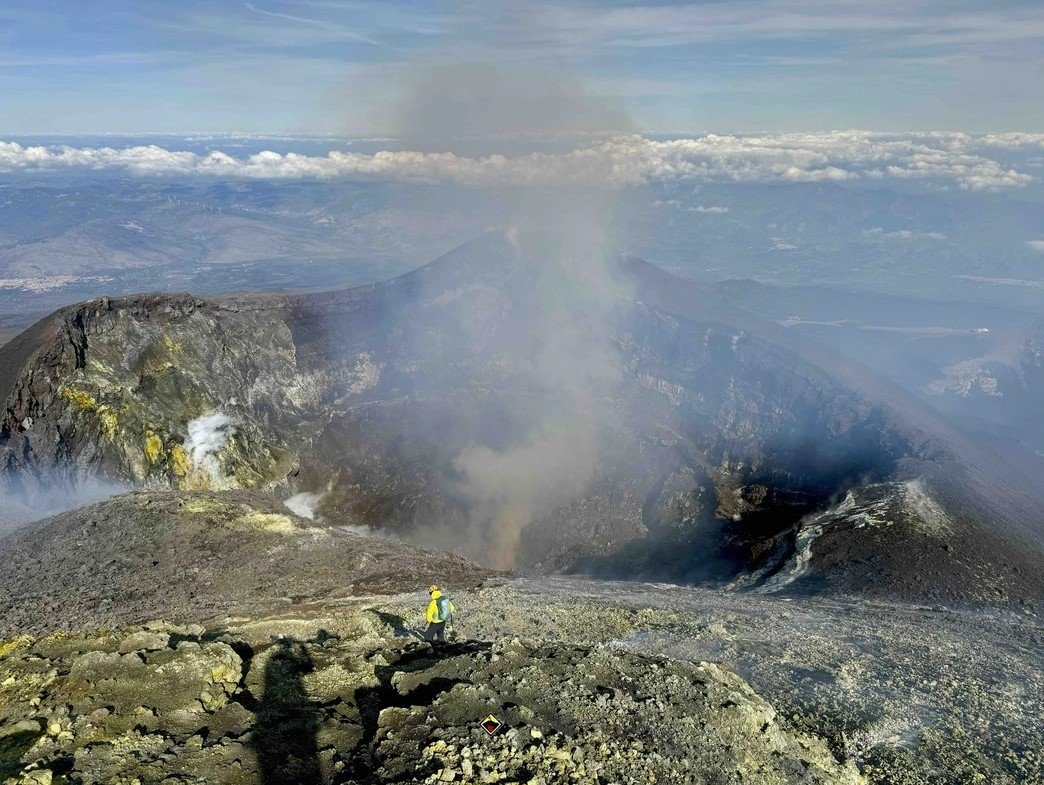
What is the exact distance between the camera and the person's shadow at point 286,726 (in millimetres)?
16453

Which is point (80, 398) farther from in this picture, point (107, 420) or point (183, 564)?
point (183, 564)

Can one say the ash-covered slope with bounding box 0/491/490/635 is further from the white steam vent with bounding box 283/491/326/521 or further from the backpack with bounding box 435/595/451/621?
the white steam vent with bounding box 283/491/326/521

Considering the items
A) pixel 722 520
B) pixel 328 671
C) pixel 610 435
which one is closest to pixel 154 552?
pixel 328 671

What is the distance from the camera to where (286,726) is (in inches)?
722

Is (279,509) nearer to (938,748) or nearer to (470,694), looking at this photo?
(470,694)

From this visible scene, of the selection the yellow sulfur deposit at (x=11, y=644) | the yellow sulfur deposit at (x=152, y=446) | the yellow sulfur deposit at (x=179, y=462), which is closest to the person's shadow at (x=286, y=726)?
the yellow sulfur deposit at (x=11, y=644)

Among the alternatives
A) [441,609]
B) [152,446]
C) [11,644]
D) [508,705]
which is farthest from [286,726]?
[152,446]

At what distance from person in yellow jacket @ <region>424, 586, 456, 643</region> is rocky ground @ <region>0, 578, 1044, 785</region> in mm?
655

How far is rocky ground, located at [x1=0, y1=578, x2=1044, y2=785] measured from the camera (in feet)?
55.2

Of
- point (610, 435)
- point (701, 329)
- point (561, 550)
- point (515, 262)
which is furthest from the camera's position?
point (515, 262)

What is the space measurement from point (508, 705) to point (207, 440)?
193ft

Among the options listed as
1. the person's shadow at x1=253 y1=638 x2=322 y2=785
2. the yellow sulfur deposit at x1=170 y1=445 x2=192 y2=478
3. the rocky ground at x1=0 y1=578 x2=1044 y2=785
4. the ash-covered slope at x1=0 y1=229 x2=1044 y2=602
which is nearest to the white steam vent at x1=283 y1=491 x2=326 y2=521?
the ash-covered slope at x1=0 y1=229 x2=1044 y2=602

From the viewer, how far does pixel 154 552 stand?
1641 inches

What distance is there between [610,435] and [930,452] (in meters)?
36.8
